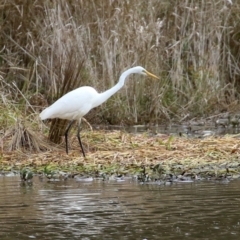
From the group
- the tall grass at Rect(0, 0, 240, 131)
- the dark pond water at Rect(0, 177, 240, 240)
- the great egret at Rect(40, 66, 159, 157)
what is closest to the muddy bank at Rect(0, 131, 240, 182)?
the great egret at Rect(40, 66, 159, 157)

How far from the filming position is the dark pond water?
5.74 meters

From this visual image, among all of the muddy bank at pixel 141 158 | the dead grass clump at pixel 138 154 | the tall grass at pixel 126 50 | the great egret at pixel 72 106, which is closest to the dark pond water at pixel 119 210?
the muddy bank at pixel 141 158

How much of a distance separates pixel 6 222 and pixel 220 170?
3.11 m

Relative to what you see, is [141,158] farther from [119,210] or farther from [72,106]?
[119,210]

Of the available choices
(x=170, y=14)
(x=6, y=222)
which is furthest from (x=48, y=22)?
(x=6, y=222)

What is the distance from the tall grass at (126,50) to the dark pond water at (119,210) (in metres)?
5.63

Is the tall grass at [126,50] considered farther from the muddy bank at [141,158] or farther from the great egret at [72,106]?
the muddy bank at [141,158]

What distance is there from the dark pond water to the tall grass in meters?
5.63

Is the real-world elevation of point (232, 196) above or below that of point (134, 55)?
below

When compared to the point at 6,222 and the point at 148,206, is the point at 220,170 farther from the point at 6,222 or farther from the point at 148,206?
the point at 6,222

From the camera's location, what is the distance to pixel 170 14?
15.4 m

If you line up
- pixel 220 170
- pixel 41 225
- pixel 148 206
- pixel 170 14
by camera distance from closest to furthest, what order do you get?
pixel 41 225 → pixel 148 206 → pixel 220 170 → pixel 170 14

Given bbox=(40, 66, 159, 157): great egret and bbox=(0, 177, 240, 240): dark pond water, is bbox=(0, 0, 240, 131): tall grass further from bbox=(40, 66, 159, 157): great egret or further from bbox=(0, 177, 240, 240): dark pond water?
bbox=(0, 177, 240, 240): dark pond water

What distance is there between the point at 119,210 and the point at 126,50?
7.88 meters
